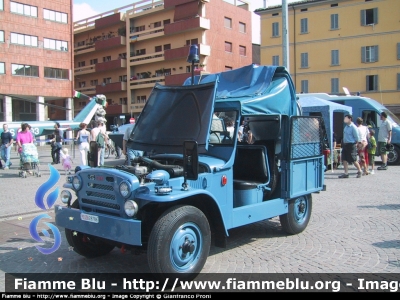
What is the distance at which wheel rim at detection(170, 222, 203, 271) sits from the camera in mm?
4590

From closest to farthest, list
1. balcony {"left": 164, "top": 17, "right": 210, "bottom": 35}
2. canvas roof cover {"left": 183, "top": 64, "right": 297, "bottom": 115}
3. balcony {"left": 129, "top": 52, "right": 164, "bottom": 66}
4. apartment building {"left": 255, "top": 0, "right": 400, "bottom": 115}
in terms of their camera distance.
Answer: canvas roof cover {"left": 183, "top": 64, "right": 297, "bottom": 115}
apartment building {"left": 255, "top": 0, "right": 400, "bottom": 115}
balcony {"left": 164, "top": 17, "right": 210, "bottom": 35}
balcony {"left": 129, "top": 52, "right": 164, "bottom": 66}

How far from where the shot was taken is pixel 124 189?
15.1ft

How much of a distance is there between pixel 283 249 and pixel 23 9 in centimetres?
4581

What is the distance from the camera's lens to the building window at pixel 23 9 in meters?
43.6

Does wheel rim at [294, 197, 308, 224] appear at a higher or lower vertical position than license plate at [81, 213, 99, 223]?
lower

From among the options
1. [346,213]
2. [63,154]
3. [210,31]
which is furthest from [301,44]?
[346,213]

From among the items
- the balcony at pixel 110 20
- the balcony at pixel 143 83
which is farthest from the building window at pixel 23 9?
the balcony at pixel 143 83

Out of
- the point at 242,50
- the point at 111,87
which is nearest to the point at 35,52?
the point at 111,87

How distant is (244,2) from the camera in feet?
170

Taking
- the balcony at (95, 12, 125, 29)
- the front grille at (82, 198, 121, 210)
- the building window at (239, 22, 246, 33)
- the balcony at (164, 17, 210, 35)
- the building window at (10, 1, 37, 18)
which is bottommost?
the front grille at (82, 198, 121, 210)

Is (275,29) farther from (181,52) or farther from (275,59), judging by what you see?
(181,52)

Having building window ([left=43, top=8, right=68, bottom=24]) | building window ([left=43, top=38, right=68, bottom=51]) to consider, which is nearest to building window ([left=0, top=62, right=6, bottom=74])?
building window ([left=43, top=38, right=68, bottom=51])

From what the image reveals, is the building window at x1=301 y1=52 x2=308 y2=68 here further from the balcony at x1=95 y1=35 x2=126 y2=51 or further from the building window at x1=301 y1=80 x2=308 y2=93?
the balcony at x1=95 y1=35 x2=126 y2=51

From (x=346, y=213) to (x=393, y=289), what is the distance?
3915 mm
